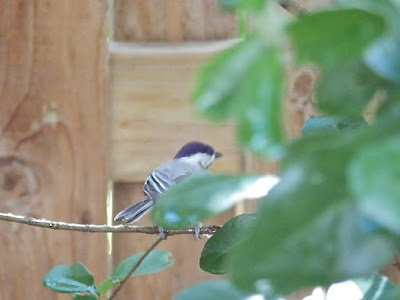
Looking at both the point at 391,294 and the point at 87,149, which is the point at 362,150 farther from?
the point at 87,149

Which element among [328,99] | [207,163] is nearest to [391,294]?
[328,99]

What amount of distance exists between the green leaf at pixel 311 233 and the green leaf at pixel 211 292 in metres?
0.05

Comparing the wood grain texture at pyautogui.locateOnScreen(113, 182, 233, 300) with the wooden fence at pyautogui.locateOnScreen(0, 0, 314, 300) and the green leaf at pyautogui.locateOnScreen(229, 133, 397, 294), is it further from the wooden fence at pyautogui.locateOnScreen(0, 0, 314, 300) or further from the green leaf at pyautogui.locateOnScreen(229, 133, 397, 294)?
the green leaf at pyautogui.locateOnScreen(229, 133, 397, 294)

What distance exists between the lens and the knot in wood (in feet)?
4.12

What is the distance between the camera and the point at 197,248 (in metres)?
1.32

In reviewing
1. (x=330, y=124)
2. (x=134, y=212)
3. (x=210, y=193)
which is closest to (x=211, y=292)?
(x=210, y=193)

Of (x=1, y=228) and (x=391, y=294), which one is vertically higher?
(x=1, y=228)

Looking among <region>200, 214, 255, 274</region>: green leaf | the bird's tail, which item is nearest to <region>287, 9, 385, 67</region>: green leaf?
<region>200, 214, 255, 274</region>: green leaf

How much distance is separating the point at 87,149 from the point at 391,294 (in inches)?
38.8

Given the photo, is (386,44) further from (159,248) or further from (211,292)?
(159,248)

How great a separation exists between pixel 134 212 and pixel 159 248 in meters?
0.13

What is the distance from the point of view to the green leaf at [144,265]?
25.3 inches

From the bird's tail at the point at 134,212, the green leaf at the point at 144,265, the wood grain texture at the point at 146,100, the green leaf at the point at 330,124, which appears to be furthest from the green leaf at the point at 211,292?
the wood grain texture at the point at 146,100

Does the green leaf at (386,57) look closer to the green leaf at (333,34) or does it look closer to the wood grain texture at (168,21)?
the green leaf at (333,34)
